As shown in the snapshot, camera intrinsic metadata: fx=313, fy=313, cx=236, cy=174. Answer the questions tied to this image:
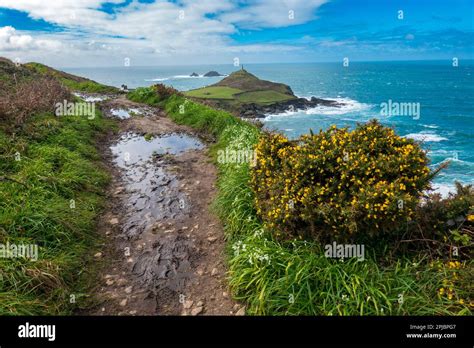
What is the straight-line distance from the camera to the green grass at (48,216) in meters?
5.38

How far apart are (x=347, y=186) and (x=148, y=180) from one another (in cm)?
704

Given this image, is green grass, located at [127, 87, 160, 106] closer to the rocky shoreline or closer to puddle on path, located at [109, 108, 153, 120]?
puddle on path, located at [109, 108, 153, 120]

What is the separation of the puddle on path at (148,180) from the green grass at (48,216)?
0.87 metres

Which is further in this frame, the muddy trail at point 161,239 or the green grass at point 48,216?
the muddy trail at point 161,239

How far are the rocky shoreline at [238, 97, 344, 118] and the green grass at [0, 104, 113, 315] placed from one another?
42.9m

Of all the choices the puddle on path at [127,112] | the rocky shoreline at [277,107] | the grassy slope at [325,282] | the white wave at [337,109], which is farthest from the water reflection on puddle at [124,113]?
the white wave at [337,109]

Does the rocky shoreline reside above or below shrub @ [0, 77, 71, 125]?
above

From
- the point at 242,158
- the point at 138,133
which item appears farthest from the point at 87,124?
the point at 242,158

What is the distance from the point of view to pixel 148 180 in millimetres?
10719

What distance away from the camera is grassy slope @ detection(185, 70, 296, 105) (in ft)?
209

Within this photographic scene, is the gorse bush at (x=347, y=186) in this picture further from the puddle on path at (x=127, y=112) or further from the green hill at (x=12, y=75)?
the green hill at (x=12, y=75)

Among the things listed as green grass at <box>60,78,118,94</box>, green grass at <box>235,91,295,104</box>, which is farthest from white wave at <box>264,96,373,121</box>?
green grass at <box>60,78,118,94</box>

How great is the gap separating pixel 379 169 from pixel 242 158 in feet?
16.5

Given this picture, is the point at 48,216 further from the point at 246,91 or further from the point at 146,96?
the point at 246,91
